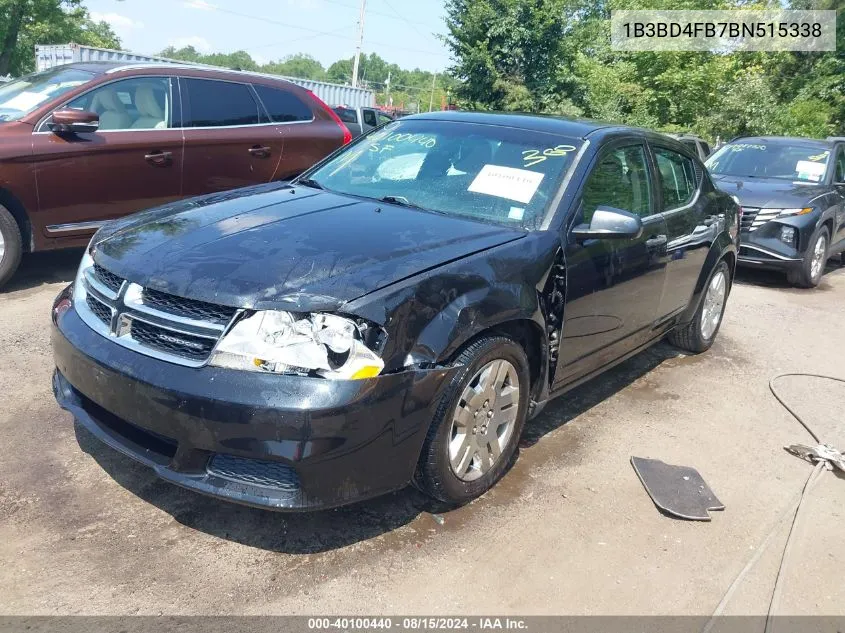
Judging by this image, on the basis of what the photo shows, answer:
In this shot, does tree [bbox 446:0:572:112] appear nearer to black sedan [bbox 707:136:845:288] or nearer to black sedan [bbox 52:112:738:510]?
black sedan [bbox 707:136:845:288]

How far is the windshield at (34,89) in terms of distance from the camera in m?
5.72

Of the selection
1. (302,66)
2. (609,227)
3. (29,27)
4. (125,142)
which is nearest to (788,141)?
(609,227)

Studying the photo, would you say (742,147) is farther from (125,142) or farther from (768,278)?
(125,142)

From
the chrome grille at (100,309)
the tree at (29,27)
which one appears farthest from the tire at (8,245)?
the tree at (29,27)

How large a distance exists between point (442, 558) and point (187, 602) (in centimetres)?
96

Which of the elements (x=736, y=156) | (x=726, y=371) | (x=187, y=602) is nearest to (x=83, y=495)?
(x=187, y=602)

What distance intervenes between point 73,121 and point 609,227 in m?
4.04

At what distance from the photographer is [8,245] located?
5.45 metres

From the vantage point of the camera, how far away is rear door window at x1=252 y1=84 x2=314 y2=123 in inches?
279

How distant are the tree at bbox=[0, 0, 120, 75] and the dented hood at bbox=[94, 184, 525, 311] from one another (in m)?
36.4

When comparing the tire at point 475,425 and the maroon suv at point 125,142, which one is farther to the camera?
the maroon suv at point 125,142

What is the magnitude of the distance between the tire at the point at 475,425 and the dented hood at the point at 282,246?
45 centimetres

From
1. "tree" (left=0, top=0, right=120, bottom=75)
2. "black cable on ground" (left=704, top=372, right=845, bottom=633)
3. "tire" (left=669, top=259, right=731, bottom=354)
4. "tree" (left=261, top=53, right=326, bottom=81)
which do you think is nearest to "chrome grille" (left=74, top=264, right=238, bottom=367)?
"black cable on ground" (left=704, top=372, right=845, bottom=633)

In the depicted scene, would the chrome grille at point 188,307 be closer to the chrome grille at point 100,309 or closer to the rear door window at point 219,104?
the chrome grille at point 100,309
